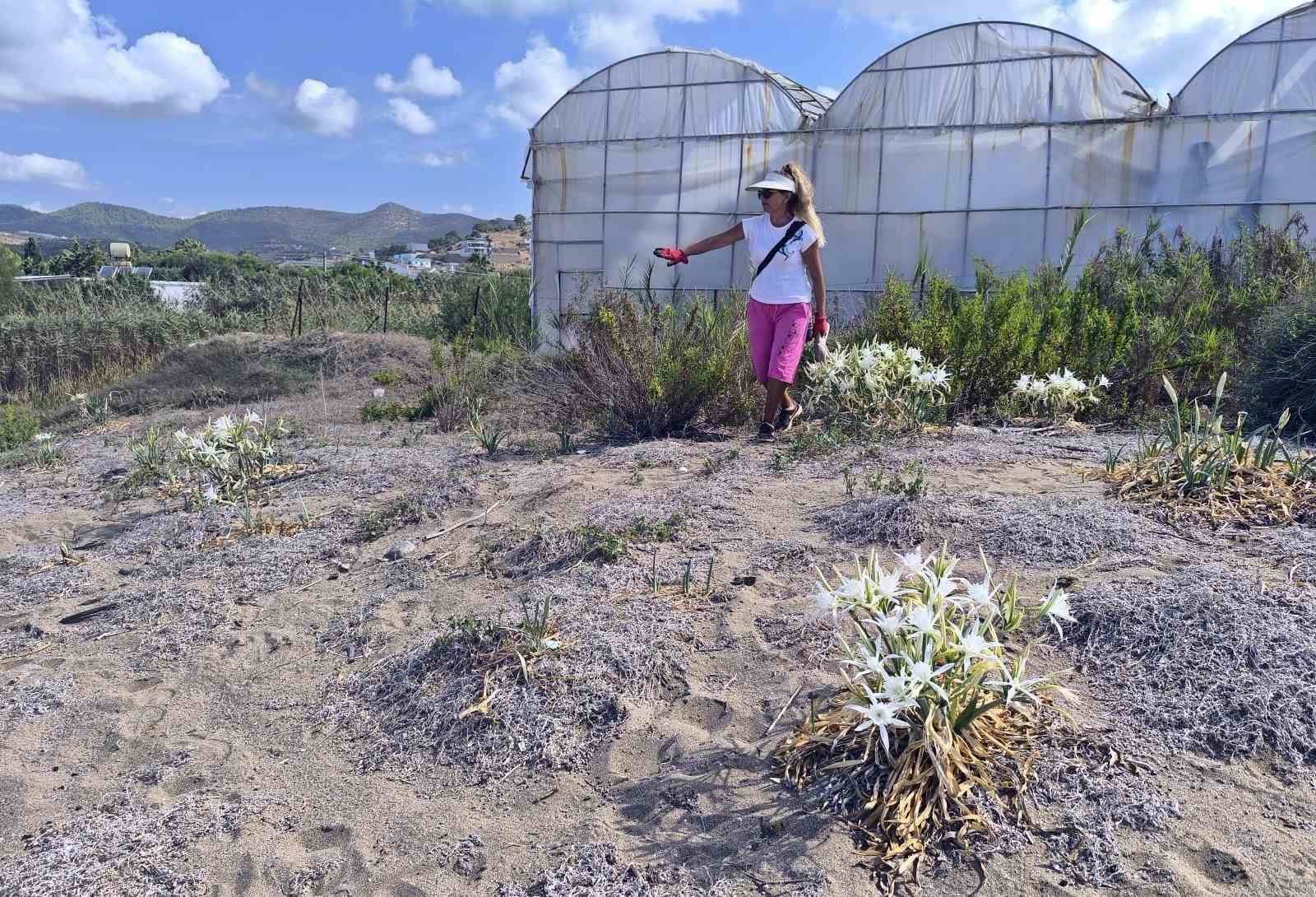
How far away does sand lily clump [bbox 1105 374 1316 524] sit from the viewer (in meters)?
3.14

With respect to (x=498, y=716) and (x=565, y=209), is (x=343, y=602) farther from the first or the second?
(x=565, y=209)

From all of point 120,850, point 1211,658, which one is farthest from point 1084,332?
point 120,850

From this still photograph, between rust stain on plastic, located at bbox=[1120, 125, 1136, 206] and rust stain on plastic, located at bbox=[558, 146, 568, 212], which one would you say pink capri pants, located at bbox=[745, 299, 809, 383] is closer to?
rust stain on plastic, located at bbox=[1120, 125, 1136, 206]

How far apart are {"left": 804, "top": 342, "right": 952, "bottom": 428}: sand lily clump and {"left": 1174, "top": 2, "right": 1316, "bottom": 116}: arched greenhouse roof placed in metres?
6.81

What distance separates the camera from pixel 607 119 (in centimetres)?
1185

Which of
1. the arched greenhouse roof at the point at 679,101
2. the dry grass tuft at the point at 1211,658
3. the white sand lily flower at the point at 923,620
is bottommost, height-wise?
the dry grass tuft at the point at 1211,658

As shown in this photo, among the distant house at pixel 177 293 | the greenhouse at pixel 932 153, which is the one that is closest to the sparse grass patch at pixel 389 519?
the greenhouse at pixel 932 153

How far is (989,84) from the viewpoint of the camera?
405 inches

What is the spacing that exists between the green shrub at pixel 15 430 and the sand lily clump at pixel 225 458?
324 centimetres

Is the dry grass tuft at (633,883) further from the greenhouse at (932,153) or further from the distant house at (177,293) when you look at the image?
the distant house at (177,293)

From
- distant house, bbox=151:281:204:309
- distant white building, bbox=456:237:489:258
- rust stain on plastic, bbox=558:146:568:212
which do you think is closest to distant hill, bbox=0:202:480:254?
distant white building, bbox=456:237:489:258

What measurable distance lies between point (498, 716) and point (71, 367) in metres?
11.2

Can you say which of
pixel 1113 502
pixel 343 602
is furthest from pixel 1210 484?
pixel 343 602

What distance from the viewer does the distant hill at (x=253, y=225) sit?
77375 mm
